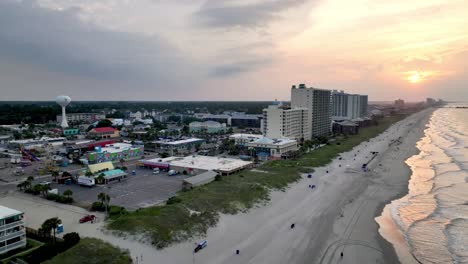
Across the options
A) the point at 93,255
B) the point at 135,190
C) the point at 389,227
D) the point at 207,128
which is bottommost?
the point at 389,227

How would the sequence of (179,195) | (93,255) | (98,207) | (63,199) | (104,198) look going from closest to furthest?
(93,255), (104,198), (98,207), (63,199), (179,195)

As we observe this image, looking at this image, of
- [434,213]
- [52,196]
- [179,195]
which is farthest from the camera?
[52,196]

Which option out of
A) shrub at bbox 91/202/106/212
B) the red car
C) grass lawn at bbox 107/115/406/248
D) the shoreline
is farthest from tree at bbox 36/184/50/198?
the shoreline

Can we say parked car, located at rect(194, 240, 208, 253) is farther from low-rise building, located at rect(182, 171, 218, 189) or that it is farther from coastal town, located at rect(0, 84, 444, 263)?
low-rise building, located at rect(182, 171, 218, 189)

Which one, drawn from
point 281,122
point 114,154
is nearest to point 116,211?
point 114,154

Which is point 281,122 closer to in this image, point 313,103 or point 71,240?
point 313,103
